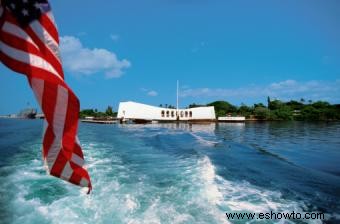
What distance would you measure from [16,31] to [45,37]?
0.21 meters

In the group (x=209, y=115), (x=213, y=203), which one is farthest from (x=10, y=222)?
(x=209, y=115)

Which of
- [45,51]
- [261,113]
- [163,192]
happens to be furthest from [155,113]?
[45,51]

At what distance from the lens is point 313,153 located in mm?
14938

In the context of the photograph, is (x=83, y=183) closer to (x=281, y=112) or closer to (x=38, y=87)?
(x=38, y=87)

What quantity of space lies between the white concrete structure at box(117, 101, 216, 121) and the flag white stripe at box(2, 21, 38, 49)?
55.9 metres

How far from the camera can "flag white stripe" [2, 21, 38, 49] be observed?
6.97 ft

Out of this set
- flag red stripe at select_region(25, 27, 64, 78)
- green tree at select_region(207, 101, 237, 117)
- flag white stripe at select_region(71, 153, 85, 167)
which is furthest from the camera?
green tree at select_region(207, 101, 237, 117)

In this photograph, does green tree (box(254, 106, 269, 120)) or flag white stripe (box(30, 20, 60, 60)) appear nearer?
flag white stripe (box(30, 20, 60, 60))

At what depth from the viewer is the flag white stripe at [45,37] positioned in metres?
2.20

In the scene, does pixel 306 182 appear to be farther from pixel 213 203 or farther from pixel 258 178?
pixel 213 203

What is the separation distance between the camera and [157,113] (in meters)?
62.2

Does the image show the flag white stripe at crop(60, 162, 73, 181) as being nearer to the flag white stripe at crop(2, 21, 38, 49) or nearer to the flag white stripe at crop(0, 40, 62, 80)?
the flag white stripe at crop(0, 40, 62, 80)

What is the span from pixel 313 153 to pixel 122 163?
1073 cm

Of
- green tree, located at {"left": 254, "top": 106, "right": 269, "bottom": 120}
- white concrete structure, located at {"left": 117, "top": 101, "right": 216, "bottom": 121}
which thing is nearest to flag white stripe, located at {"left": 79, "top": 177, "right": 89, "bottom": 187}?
white concrete structure, located at {"left": 117, "top": 101, "right": 216, "bottom": 121}
